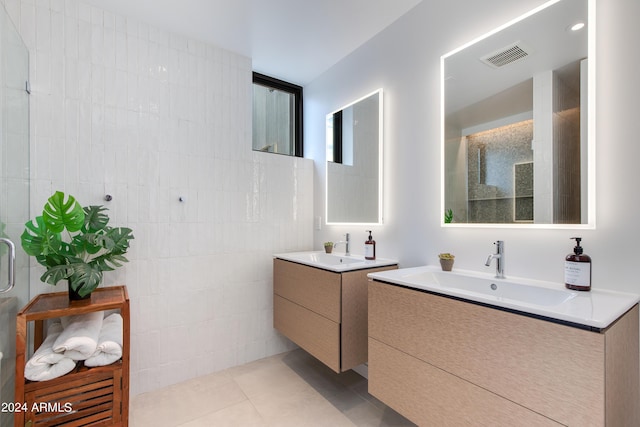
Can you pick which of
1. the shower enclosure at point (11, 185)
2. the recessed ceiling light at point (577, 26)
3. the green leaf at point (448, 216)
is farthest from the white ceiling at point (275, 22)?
the green leaf at point (448, 216)

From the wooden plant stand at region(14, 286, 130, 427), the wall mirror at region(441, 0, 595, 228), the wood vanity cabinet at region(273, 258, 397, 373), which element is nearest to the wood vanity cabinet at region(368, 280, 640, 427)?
the wood vanity cabinet at region(273, 258, 397, 373)

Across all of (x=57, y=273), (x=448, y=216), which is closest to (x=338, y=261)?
(x=448, y=216)

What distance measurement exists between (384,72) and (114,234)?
1939 mm

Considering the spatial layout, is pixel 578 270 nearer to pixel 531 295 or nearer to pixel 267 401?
pixel 531 295

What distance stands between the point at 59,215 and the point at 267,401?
60.4 inches

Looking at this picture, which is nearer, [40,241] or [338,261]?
[40,241]

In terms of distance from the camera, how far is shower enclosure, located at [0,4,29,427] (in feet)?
4.23

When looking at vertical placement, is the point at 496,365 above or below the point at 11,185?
below

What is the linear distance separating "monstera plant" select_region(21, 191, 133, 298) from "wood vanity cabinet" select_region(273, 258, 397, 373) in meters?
1.08

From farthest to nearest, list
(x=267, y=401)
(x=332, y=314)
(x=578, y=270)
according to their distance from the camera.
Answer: (x=267, y=401)
(x=332, y=314)
(x=578, y=270)

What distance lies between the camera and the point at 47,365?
125cm

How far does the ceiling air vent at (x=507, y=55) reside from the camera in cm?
134

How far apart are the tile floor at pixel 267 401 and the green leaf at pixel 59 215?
45.0 inches

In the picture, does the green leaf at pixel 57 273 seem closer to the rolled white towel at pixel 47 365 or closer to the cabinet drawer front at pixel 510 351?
the rolled white towel at pixel 47 365
